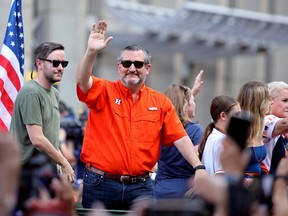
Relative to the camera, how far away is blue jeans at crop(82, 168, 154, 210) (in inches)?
334

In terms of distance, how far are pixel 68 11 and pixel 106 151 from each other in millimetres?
21701

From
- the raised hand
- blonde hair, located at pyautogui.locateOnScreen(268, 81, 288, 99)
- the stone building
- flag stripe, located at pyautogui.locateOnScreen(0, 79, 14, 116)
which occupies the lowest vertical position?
flag stripe, located at pyautogui.locateOnScreen(0, 79, 14, 116)

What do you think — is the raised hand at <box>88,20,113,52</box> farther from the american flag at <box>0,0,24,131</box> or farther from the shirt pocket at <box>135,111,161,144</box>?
the american flag at <box>0,0,24,131</box>

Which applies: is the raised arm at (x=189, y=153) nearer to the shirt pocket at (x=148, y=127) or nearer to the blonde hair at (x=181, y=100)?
the shirt pocket at (x=148, y=127)

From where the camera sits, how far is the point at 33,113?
8609mm

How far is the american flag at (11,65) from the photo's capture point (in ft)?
31.4

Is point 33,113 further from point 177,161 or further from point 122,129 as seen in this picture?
point 177,161

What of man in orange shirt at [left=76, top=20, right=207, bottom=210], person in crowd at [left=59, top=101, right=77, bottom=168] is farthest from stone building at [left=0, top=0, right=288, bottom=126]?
man in orange shirt at [left=76, top=20, right=207, bottom=210]

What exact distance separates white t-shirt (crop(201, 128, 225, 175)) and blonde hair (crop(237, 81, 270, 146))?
0.27 metres

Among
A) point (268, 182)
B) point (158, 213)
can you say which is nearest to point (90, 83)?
point (268, 182)

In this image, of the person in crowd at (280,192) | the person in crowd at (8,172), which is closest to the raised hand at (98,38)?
the person in crowd at (280,192)

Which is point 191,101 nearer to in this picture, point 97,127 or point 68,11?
point 97,127

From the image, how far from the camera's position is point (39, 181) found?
16.0ft

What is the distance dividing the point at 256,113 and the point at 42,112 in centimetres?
185
